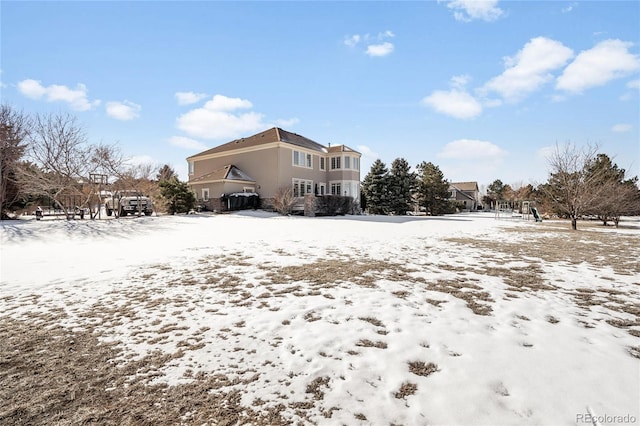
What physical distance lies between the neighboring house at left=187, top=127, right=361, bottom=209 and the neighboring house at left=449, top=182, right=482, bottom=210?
37763mm

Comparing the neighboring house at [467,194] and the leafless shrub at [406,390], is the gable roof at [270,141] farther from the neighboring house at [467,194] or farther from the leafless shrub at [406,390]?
the neighboring house at [467,194]

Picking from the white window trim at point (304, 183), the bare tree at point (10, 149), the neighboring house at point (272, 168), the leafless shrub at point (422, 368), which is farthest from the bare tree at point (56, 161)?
the leafless shrub at point (422, 368)

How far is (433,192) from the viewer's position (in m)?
36.8

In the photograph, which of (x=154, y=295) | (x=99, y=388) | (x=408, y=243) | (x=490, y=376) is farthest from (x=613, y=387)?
(x=408, y=243)

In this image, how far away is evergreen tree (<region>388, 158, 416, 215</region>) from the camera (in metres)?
34.4

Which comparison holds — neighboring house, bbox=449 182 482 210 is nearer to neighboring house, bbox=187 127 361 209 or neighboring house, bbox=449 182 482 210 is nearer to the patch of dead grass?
neighboring house, bbox=187 127 361 209

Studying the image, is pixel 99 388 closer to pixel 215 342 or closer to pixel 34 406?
pixel 34 406

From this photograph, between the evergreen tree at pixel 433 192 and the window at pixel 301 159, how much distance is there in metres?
15.0

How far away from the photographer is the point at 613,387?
2.52 meters

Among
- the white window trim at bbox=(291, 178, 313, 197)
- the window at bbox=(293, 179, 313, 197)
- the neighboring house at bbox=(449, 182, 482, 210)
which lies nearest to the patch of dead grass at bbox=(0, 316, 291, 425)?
the white window trim at bbox=(291, 178, 313, 197)

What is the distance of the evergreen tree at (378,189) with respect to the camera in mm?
34531

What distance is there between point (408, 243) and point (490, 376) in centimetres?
825

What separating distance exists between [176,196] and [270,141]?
997 centimetres

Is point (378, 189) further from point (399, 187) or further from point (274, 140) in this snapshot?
point (274, 140)
